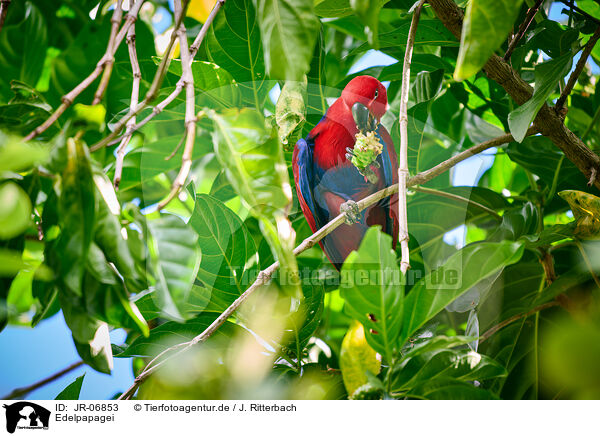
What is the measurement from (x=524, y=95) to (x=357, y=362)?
0.96ft

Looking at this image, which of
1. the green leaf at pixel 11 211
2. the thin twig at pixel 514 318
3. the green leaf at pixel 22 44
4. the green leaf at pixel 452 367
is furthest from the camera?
the green leaf at pixel 22 44

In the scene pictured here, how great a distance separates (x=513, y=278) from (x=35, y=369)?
0.50 metres

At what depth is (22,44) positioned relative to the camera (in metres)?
0.58

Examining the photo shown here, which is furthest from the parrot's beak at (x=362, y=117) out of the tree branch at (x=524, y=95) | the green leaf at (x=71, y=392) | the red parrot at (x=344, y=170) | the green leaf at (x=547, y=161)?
the green leaf at (x=71, y=392)

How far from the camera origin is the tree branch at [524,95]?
0.40 meters

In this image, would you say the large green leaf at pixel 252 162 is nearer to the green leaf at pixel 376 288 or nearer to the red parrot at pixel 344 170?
the green leaf at pixel 376 288

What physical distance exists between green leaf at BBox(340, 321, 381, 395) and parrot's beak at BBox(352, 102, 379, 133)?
20cm

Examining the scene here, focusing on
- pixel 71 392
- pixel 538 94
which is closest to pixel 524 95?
pixel 538 94

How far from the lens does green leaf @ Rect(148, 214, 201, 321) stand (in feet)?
0.91

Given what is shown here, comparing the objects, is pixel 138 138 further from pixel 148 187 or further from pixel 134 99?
pixel 134 99

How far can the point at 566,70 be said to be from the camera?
0.42m

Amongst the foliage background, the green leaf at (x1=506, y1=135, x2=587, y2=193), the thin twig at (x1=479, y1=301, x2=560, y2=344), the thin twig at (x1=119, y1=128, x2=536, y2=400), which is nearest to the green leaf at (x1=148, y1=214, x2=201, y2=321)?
the foliage background

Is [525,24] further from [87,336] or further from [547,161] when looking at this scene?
[87,336]
